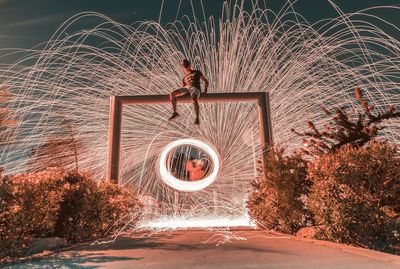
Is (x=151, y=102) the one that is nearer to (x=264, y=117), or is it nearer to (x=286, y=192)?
(x=264, y=117)

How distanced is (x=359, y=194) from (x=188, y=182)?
8.54 m

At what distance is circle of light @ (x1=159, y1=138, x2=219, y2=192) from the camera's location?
15.4m

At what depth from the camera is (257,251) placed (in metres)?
7.07

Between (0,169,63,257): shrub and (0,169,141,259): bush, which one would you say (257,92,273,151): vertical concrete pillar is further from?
(0,169,63,257): shrub

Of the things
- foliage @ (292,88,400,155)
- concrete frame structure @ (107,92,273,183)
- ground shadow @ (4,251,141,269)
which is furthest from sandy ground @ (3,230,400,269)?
concrete frame structure @ (107,92,273,183)

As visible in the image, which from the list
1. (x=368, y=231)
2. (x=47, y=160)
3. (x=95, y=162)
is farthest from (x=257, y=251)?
(x=47, y=160)

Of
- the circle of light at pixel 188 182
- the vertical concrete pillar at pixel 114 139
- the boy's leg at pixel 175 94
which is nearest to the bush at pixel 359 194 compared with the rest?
the boy's leg at pixel 175 94

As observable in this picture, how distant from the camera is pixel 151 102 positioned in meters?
14.0

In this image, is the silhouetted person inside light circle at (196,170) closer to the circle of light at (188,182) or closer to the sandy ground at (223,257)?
the circle of light at (188,182)

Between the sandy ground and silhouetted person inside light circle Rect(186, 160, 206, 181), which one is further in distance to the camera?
silhouetted person inside light circle Rect(186, 160, 206, 181)

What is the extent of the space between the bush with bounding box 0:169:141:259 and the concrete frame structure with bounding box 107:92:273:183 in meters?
1.18

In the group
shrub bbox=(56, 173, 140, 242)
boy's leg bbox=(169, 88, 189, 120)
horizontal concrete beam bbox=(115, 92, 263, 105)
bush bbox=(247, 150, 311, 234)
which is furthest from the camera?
horizontal concrete beam bbox=(115, 92, 263, 105)

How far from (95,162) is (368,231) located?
46.5ft

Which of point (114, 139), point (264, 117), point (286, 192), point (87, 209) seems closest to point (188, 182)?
point (114, 139)
